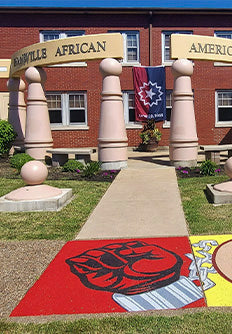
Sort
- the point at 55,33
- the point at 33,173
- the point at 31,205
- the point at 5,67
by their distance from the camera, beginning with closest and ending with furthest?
the point at 31,205 → the point at 33,173 → the point at 5,67 → the point at 55,33

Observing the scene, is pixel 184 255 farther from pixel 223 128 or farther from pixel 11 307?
pixel 223 128

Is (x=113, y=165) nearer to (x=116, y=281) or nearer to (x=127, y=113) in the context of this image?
(x=116, y=281)

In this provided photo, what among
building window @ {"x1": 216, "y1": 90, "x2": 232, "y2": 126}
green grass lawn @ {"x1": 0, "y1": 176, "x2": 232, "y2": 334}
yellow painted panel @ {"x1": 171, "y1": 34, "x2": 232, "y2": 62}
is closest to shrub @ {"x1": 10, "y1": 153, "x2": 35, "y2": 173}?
green grass lawn @ {"x1": 0, "y1": 176, "x2": 232, "y2": 334}

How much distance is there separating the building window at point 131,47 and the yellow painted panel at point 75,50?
7.23 m

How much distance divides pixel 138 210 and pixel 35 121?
7996mm

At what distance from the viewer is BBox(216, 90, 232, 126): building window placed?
63.5 ft

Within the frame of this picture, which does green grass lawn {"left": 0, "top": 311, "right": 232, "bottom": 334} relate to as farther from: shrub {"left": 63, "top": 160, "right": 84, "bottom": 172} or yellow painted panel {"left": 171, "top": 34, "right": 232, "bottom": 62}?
yellow painted panel {"left": 171, "top": 34, "right": 232, "bottom": 62}

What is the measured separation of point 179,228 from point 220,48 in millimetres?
8858

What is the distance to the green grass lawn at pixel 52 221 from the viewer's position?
5.20 meters

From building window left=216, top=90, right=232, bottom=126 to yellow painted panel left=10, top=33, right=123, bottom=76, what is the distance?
1007cm

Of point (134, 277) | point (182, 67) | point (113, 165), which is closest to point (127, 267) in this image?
point (134, 277)

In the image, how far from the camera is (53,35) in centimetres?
1888

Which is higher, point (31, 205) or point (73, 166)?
point (73, 166)

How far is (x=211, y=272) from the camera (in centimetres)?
360
